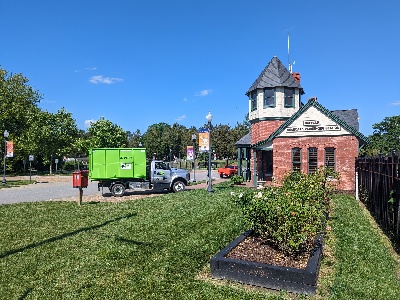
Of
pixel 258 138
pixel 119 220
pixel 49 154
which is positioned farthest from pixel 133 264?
pixel 49 154

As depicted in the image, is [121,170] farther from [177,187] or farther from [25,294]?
[25,294]

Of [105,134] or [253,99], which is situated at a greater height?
[253,99]

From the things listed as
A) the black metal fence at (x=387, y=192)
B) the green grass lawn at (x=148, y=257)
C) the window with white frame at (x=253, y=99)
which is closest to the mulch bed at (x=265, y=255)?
the green grass lawn at (x=148, y=257)

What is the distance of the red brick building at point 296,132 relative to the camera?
17.5 metres

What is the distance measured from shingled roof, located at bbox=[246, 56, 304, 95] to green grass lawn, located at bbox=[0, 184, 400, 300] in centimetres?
1255

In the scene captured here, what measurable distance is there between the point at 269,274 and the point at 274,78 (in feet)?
63.1

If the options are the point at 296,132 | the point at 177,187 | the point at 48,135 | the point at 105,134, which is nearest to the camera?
the point at 296,132

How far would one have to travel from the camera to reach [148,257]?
22.0 feet

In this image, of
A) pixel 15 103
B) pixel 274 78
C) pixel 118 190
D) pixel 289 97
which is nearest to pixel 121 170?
pixel 118 190

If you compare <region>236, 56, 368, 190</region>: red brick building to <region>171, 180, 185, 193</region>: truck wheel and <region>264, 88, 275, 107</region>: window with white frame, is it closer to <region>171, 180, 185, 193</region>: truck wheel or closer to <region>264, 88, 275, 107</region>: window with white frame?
<region>264, 88, 275, 107</region>: window with white frame

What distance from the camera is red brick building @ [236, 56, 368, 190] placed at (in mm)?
17547

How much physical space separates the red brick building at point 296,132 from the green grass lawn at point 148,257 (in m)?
6.55

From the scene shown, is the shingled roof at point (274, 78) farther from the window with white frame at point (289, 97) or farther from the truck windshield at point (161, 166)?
the truck windshield at point (161, 166)

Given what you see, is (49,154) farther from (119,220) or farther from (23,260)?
(23,260)
